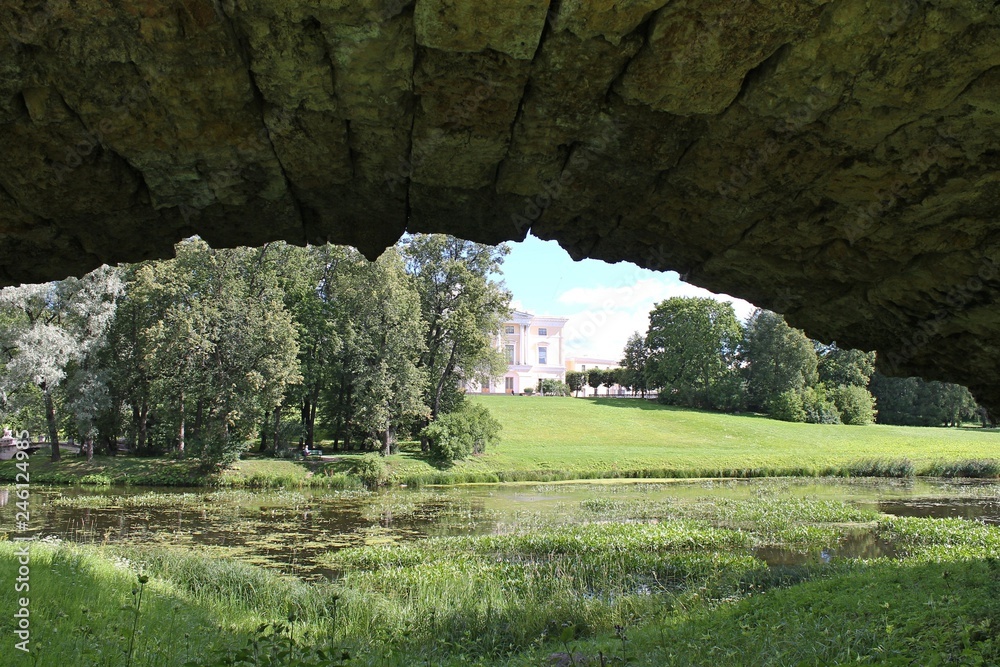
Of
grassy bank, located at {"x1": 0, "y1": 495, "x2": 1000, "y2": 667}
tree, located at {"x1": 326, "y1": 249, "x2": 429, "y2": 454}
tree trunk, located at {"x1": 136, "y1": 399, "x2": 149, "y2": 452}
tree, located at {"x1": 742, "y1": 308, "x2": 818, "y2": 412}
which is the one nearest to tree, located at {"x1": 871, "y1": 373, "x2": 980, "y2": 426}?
tree, located at {"x1": 742, "y1": 308, "x2": 818, "y2": 412}

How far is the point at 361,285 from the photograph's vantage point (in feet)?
107

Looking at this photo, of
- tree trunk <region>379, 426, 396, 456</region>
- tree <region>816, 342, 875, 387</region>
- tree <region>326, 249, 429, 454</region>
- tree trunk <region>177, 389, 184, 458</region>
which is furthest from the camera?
tree <region>816, 342, 875, 387</region>

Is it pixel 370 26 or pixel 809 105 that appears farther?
pixel 809 105

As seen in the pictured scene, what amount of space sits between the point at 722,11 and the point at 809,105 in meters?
0.88

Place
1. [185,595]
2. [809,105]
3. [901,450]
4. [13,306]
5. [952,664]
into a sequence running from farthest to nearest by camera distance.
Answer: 1. [901,450]
2. [13,306]
3. [185,595]
4. [952,664]
5. [809,105]

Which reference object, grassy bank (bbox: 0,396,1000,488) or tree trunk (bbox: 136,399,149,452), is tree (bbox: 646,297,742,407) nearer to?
grassy bank (bbox: 0,396,1000,488)

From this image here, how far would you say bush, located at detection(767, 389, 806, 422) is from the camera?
54938mm

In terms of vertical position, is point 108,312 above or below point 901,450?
above

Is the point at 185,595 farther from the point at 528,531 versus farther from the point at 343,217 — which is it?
the point at 528,531

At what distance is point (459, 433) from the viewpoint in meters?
33.3

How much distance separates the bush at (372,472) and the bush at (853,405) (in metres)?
46.2

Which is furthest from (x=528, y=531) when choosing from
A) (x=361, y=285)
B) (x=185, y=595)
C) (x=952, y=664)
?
(x=361, y=285)

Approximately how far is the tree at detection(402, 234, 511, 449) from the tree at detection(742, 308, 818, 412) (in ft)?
114

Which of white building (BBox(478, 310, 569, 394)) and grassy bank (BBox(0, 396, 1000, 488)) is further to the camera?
white building (BBox(478, 310, 569, 394))
